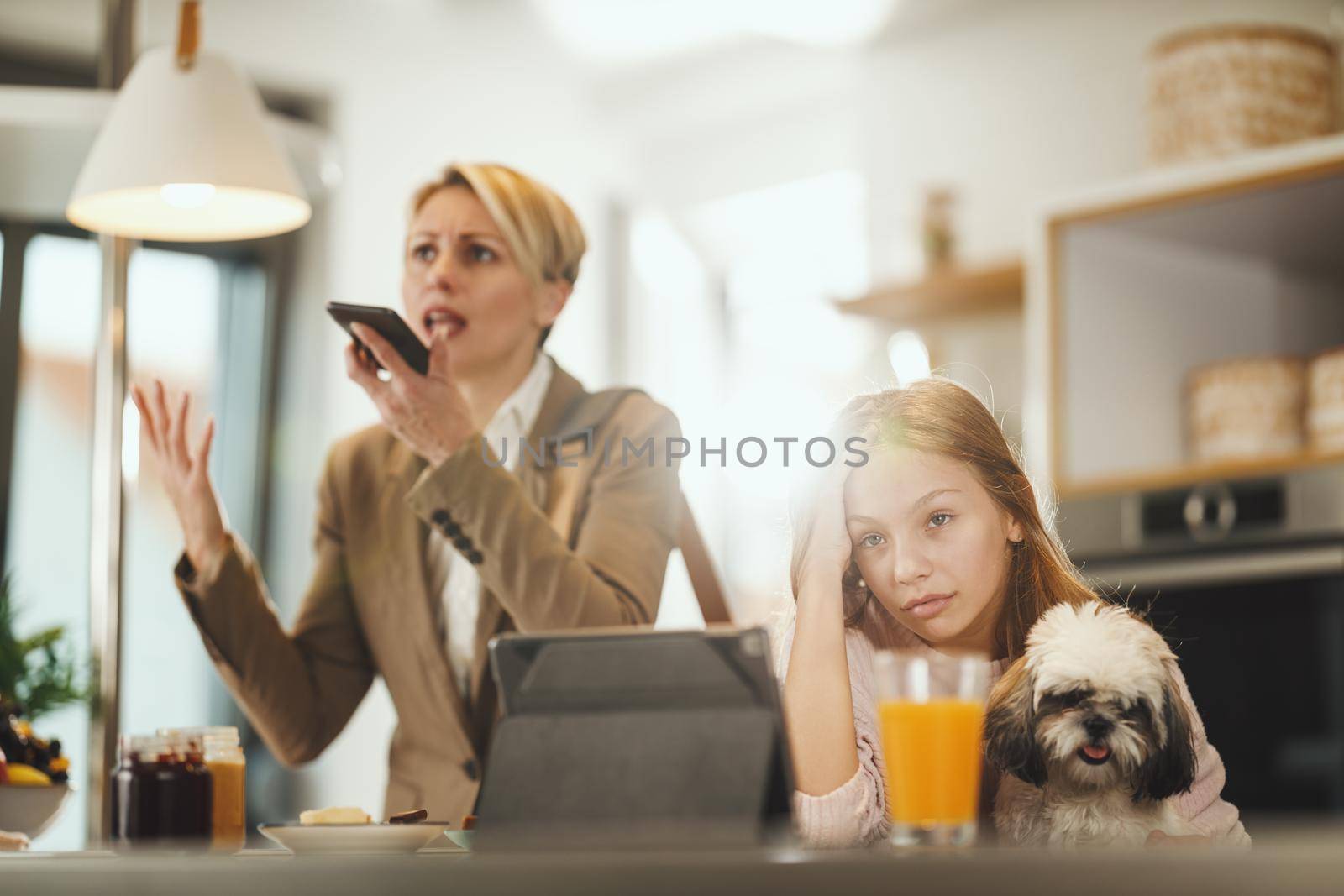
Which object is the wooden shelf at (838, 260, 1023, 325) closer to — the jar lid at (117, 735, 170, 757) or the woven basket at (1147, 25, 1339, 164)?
the woven basket at (1147, 25, 1339, 164)

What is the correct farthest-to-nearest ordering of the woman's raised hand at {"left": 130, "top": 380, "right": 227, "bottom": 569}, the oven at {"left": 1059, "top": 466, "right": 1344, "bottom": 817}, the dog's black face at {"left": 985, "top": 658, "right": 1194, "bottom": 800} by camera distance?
1. the oven at {"left": 1059, "top": 466, "right": 1344, "bottom": 817}
2. the woman's raised hand at {"left": 130, "top": 380, "right": 227, "bottom": 569}
3. the dog's black face at {"left": 985, "top": 658, "right": 1194, "bottom": 800}

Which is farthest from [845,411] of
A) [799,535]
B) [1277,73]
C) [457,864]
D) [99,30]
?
[99,30]

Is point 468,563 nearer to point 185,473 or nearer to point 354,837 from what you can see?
point 185,473

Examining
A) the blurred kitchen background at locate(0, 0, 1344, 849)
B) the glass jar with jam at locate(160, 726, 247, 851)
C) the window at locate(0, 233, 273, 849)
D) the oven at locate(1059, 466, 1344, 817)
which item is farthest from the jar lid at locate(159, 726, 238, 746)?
the window at locate(0, 233, 273, 849)

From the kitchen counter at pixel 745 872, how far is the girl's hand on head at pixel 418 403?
79 centimetres

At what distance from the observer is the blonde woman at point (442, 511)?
1.58m

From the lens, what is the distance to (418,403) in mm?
1566

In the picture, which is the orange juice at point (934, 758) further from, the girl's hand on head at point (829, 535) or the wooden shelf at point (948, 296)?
the wooden shelf at point (948, 296)

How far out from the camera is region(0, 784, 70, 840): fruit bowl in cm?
143

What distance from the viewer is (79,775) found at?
352 centimetres

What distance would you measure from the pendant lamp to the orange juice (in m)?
1.18

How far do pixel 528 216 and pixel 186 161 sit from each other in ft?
1.34

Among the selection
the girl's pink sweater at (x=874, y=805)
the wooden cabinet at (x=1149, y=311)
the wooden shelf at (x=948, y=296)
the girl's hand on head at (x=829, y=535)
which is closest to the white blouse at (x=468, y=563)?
the girl's hand on head at (x=829, y=535)

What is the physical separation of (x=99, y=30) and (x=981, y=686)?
3423 mm
